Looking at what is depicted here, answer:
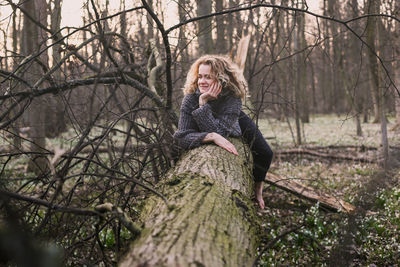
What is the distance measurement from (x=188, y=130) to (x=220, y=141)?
43 centimetres

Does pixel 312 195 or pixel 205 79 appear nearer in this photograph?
pixel 205 79

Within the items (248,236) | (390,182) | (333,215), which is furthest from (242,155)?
(390,182)

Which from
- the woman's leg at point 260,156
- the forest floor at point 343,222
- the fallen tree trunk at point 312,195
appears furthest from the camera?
the fallen tree trunk at point 312,195

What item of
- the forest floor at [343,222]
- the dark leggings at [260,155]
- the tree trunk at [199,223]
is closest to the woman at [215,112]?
the dark leggings at [260,155]

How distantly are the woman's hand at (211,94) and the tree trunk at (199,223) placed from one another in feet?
3.76

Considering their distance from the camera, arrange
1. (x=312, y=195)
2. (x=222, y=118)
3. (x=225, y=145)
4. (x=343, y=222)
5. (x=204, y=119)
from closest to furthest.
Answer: (x=225, y=145) < (x=204, y=119) < (x=222, y=118) < (x=343, y=222) < (x=312, y=195)

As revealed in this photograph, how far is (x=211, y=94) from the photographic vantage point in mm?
3592

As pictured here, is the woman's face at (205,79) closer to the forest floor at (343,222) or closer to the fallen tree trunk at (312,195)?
the forest floor at (343,222)

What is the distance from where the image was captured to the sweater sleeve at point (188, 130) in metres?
3.22

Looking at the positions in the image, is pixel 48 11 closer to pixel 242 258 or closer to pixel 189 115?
pixel 189 115

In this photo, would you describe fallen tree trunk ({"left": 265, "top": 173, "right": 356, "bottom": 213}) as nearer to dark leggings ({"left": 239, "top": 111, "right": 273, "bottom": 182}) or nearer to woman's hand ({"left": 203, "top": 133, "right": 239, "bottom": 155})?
dark leggings ({"left": 239, "top": 111, "right": 273, "bottom": 182})

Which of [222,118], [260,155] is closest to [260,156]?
[260,155]

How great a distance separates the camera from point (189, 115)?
11.7 feet

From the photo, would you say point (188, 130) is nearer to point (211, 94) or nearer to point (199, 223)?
point (211, 94)
